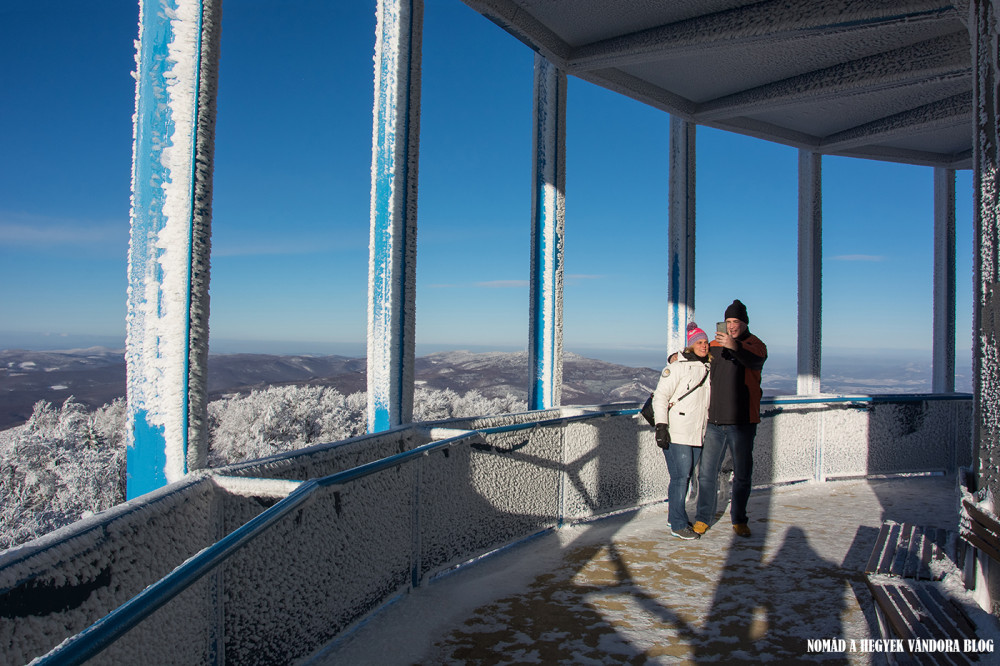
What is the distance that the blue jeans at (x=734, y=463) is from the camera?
5.26 meters

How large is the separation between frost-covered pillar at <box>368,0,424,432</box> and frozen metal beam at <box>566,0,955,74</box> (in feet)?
8.29

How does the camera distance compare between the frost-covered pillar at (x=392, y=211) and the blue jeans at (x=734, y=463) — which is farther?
the blue jeans at (x=734, y=463)

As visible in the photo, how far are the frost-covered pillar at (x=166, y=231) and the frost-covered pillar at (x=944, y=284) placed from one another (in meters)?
11.5

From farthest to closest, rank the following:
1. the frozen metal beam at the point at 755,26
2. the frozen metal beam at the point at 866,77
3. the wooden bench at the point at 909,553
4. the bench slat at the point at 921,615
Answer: the frozen metal beam at the point at 866,77 → the frozen metal beam at the point at 755,26 → the wooden bench at the point at 909,553 → the bench slat at the point at 921,615

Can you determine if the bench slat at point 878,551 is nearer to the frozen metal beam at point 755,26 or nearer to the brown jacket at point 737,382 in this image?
the brown jacket at point 737,382

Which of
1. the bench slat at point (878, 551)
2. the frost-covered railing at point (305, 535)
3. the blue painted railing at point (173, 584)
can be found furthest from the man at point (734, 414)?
the blue painted railing at point (173, 584)

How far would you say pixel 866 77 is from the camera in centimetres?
696

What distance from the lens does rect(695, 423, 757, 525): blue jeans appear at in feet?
17.3

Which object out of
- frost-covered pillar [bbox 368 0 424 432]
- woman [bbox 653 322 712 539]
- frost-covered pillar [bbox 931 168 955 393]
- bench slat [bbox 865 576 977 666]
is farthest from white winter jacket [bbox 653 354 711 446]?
frost-covered pillar [bbox 931 168 955 393]

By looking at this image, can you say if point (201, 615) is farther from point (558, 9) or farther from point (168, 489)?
point (558, 9)

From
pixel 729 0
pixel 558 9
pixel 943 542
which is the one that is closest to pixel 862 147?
pixel 729 0

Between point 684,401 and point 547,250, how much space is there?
209cm

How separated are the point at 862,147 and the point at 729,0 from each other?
5620 millimetres

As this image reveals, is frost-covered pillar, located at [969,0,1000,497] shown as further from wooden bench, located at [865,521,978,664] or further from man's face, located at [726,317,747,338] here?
man's face, located at [726,317,747,338]
